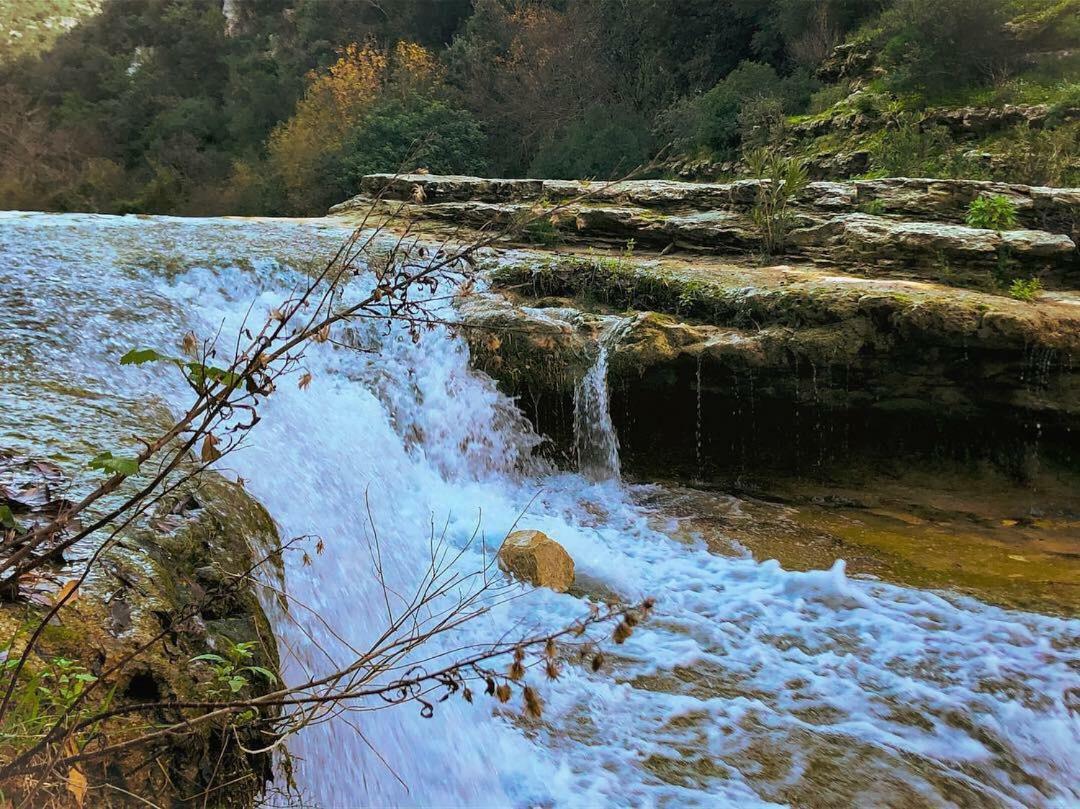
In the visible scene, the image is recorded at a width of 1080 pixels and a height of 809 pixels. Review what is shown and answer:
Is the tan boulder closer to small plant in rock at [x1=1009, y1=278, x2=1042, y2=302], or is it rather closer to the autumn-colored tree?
small plant in rock at [x1=1009, y1=278, x2=1042, y2=302]

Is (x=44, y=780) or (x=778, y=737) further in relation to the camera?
(x=778, y=737)

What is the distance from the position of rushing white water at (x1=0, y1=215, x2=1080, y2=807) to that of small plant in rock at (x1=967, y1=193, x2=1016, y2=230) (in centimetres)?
411

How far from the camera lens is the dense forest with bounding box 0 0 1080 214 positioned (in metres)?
11.2

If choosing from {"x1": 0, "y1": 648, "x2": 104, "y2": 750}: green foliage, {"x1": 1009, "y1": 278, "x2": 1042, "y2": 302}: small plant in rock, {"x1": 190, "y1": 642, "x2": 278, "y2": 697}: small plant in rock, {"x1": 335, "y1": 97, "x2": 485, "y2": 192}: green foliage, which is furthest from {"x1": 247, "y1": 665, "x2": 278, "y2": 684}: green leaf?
{"x1": 335, "y1": 97, "x2": 485, "y2": 192}: green foliage

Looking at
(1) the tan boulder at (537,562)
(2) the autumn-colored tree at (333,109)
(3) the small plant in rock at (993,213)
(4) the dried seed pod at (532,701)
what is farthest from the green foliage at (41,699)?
(2) the autumn-colored tree at (333,109)

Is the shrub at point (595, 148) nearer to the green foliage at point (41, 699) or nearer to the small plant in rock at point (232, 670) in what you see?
the small plant in rock at point (232, 670)

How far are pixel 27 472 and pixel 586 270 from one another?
548cm

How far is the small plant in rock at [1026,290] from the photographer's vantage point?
20.3 ft

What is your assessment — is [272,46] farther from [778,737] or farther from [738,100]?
[778,737]

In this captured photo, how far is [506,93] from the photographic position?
17.5 meters

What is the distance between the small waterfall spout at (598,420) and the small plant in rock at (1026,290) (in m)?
3.18

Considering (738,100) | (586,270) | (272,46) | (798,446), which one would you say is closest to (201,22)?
(272,46)

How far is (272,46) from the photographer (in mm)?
24609

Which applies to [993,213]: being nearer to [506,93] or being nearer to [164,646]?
[164,646]
